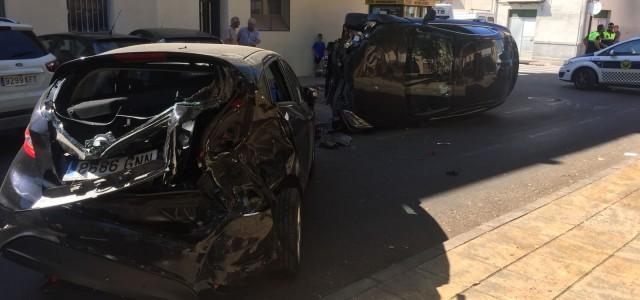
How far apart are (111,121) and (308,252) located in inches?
72.9

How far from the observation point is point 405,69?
952 centimetres

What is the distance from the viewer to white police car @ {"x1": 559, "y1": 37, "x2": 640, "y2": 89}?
628 inches

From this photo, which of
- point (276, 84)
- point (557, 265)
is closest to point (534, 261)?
point (557, 265)

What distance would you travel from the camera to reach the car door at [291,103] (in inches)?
175

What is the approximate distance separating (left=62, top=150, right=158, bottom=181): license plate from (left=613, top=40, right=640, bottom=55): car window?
1618 cm

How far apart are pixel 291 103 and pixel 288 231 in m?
1.38

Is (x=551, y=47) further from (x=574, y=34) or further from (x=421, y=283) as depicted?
(x=421, y=283)

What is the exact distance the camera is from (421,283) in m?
4.00

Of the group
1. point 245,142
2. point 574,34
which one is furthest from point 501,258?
point 574,34

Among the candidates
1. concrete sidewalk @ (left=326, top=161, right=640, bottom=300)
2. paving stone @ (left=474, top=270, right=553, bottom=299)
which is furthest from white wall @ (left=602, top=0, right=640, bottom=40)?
paving stone @ (left=474, top=270, right=553, bottom=299)

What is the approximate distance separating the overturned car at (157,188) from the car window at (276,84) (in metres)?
0.37

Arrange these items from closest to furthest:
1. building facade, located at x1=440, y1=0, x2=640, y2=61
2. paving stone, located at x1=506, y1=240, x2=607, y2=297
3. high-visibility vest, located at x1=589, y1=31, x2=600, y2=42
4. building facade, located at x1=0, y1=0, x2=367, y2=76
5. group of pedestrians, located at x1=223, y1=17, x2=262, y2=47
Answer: paving stone, located at x1=506, y1=240, x2=607, y2=297, building facade, located at x1=0, y1=0, x2=367, y2=76, group of pedestrians, located at x1=223, y1=17, x2=262, y2=47, high-visibility vest, located at x1=589, y1=31, x2=600, y2=42, building facade, located at x1=440, y1=0, x2=640, y2=61

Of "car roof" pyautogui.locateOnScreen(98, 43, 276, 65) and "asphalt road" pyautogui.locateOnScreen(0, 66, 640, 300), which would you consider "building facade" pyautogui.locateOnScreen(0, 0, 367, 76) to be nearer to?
"asphalt road" pyautogui.locateOnScreen(0, 66, 640, 300)

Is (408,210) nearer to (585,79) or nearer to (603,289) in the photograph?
(603,289)
